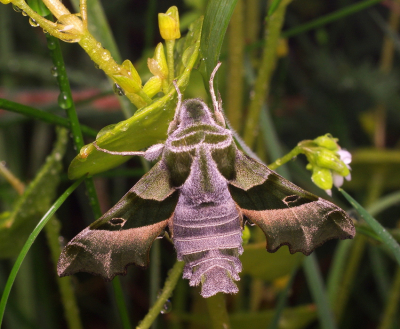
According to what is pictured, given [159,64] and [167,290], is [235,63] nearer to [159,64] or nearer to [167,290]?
[159,64]

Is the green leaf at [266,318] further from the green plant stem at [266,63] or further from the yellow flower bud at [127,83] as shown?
the yellow flower bud at [127,83]

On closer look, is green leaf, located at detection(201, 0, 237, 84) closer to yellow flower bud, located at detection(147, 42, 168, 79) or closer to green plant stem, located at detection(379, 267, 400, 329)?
yellow flower bud, located at detection(147, 42, 168, 79)

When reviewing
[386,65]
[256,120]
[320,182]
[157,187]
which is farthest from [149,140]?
[386,65]

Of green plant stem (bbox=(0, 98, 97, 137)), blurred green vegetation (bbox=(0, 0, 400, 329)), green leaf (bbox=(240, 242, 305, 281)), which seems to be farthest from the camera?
blurred green vegetation (bbox=(0, 0, 400, 329))

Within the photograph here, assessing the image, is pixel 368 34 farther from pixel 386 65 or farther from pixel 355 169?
pixel 355 169

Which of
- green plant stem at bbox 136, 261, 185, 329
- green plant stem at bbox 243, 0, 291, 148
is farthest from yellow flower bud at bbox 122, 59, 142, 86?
green plant stem at bbox 243, 0, 291, 148

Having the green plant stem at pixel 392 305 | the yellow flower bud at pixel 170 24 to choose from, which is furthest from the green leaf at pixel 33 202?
the green plant stem at pixel 392 305

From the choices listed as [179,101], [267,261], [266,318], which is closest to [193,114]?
[179,101]
